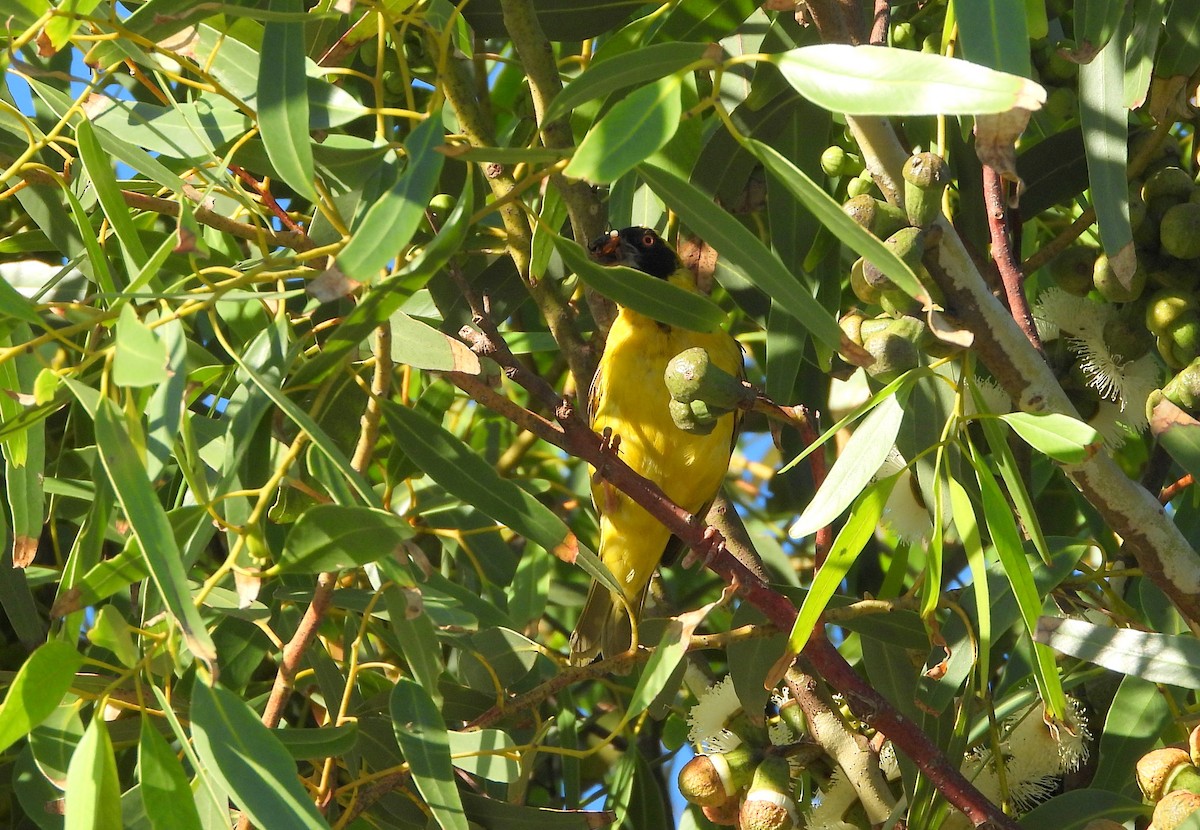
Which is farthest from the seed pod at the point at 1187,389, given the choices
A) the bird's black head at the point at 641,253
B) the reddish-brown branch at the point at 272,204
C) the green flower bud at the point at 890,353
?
the bird's black head at the point at 641,253

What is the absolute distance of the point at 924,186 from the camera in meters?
1.47

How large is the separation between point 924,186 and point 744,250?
245 millimetres

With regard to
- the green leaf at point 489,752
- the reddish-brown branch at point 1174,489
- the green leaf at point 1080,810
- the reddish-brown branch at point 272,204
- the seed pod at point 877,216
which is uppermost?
the seed pod at point 877,216

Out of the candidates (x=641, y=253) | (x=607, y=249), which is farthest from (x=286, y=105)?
(x=641, y=253)

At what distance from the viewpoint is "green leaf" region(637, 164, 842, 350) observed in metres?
1.34

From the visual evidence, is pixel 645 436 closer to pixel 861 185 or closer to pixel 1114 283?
pixel 861 185

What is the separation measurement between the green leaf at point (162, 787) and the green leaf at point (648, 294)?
25.1 inches

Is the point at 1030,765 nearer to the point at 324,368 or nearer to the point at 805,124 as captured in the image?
the point at 805,124

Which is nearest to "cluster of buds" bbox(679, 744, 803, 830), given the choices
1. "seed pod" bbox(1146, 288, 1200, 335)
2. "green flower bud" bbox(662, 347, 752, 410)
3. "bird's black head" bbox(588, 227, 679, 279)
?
"green flower bud" bbox(662, 347, 752, 410)

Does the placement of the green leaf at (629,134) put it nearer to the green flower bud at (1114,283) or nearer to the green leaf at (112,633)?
the green leaf at (112,633)

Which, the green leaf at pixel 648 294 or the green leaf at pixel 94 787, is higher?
the green leaf at pixel 648 294

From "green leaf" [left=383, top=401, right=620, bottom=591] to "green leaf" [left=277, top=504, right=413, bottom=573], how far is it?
9.2 inches

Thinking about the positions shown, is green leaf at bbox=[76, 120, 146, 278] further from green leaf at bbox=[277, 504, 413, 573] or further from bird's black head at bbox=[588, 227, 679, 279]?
bird's black head at bbox=[588, 227, 679, 279]

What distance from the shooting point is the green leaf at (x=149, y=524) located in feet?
3.64
